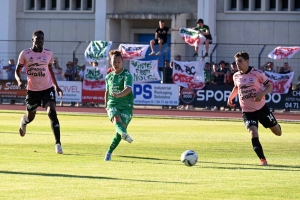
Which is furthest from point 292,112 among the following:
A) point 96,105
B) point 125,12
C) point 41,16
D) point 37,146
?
point 37,146

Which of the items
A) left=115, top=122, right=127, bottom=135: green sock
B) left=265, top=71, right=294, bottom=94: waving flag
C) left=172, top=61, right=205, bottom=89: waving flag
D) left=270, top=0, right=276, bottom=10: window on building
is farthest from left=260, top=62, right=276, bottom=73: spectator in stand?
left=115, top=122, right=127, bottom=135: green sock

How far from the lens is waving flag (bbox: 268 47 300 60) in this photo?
3312cm

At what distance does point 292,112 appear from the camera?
33.7m

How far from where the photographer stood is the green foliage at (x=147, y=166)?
10.7 m

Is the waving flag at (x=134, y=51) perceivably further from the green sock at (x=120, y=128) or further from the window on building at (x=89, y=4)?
the green sock at (x=120, y=128)

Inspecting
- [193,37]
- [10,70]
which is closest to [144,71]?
[193,37]

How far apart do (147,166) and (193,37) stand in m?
21.2

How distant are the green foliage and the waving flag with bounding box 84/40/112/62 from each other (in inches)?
498

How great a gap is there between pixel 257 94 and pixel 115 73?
2.59m

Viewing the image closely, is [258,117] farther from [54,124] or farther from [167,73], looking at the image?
[167,73]

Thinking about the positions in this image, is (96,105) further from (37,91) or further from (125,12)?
(37,91)

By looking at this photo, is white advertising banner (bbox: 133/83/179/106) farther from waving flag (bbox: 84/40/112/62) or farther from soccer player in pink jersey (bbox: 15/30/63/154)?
soccer player in pink jersey (bbox: 15/30/63/154)

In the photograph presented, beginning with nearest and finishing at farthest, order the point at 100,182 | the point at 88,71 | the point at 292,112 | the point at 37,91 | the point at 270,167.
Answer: the point at 100,182, the point at 270,167, the point at 37,91, the point at 292,112, the point at 88,71

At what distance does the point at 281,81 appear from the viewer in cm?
3303
